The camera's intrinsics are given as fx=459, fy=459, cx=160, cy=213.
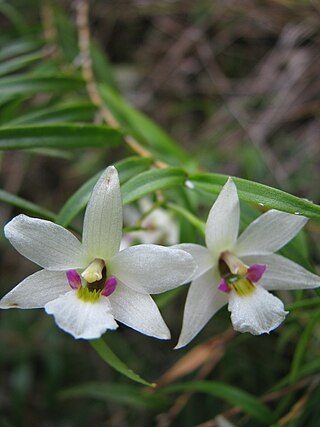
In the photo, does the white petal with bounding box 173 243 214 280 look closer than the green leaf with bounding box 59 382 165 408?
Yes

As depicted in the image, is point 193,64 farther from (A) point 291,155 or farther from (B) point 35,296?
(B) point 35,296

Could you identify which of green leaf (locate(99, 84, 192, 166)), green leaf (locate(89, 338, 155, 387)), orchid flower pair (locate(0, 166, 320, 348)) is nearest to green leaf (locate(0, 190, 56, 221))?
orchid flower pair (locate(0, 166, 320, 348))

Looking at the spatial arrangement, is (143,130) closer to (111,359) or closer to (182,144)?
(111,359)

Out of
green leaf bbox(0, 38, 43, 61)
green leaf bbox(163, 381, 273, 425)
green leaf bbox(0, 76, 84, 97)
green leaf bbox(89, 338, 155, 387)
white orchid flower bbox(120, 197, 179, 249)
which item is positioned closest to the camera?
green leaf bbox(89, 338, 155, 387)

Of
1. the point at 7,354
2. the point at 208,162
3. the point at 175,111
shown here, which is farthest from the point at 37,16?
the point at 7,354

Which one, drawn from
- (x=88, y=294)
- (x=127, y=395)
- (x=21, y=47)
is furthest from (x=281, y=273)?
(x=21, y=47)

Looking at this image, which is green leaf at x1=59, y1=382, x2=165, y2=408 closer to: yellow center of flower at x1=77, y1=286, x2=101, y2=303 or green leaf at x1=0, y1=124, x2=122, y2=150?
yellow center of flower at x1=77, y1=286, x2=101, y2=303
